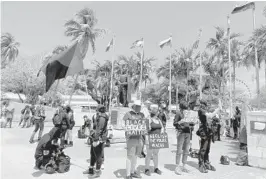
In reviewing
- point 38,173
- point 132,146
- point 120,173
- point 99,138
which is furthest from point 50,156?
point 132,146

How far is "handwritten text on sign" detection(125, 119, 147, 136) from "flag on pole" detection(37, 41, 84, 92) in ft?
9.92

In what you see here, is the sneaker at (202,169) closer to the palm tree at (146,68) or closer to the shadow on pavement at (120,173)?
the shadow on pavement at (120,173)

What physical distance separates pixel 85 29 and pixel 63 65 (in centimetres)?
2406

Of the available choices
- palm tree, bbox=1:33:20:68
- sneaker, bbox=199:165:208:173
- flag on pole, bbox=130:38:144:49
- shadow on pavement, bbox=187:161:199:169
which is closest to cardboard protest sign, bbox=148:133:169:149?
sneaker, bbox=199:165:208:173

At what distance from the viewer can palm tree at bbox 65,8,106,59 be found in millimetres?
29188

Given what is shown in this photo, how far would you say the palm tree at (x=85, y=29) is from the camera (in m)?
29.2

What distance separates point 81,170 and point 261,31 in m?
11.2

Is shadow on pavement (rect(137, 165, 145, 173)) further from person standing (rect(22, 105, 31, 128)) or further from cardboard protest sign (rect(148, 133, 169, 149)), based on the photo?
person standing (rect(22, 105, 31, 128))

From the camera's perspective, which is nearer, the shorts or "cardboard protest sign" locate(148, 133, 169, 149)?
the shorts

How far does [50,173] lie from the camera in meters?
4.90

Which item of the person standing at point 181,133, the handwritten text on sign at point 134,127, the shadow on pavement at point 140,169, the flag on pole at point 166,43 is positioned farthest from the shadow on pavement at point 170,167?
the flag on pole at point 166,43

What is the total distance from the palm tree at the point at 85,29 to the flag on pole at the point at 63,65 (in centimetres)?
2277

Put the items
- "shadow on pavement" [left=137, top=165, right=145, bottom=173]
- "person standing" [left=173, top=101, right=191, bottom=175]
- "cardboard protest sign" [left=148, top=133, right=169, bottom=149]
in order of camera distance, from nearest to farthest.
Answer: "cardboard protest sign" [left=148, top=133, right=169, bottom=149]
"person standing" [left=173, top=101, right=191, bottom=175]
"shadow on pavement" [left=137, top=165, right=145, bottom=173]

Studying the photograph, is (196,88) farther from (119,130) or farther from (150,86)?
(119,130)
